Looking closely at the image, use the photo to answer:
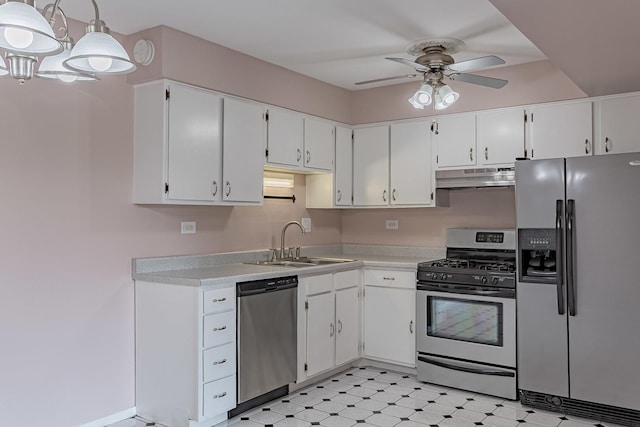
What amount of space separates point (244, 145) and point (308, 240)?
4.81ft

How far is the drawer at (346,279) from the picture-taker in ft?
14.1

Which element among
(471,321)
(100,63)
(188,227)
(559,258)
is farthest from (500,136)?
(100,63)

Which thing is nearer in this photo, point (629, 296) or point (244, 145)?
point (629, 296)

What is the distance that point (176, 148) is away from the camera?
3469mm

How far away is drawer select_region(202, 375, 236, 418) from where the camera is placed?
10.5ft

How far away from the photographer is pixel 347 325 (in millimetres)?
4453

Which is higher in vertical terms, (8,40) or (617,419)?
(8,40)

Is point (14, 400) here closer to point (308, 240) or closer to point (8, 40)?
point (8, 40)

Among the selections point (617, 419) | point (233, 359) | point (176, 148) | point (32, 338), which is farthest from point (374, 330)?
point (32, 338)

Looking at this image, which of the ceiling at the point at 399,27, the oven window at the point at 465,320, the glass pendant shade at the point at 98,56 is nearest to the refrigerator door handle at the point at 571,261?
the oven window at the point at 465,320

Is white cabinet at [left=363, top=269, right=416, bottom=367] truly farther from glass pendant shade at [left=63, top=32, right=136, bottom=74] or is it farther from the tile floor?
glass pendant shade at [left=63, top=32, right=136, bottom=74]

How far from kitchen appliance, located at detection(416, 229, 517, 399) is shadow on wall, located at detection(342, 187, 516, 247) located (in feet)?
0.74

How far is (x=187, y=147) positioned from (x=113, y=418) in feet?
6.04

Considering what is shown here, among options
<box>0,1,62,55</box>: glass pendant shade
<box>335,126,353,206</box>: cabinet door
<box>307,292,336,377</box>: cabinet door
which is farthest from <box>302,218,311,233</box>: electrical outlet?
<box>0,1,62,55</box>: glass pendant shade
